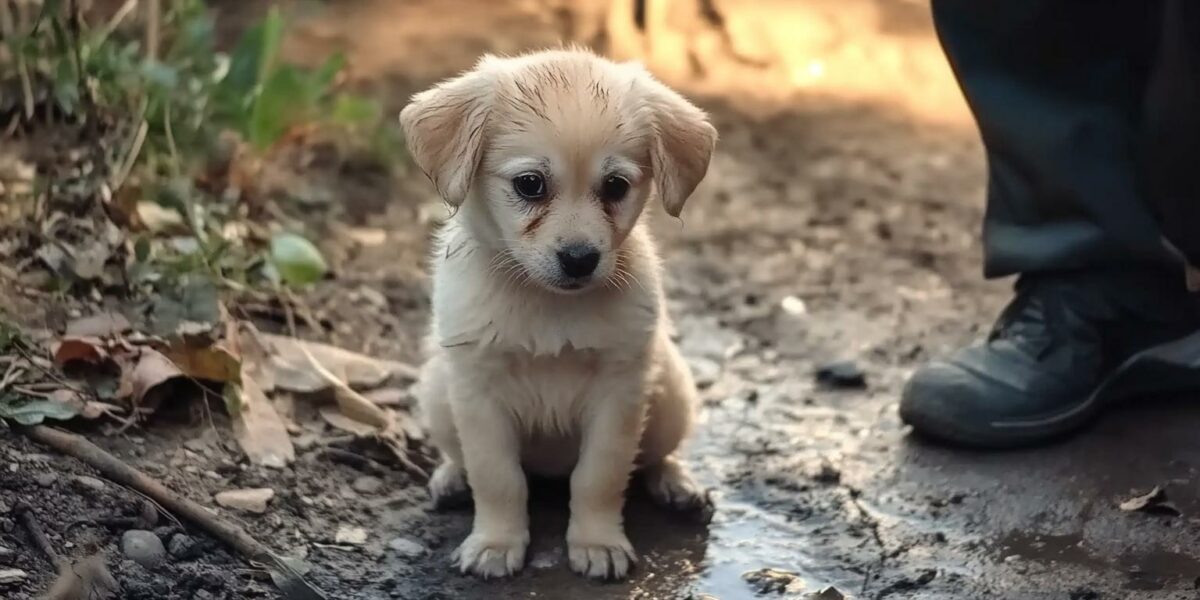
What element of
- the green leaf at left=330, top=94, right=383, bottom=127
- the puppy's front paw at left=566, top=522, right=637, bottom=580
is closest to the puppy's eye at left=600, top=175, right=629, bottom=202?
the puppy's front paw at left=566, top=522, right=637, bottom=580

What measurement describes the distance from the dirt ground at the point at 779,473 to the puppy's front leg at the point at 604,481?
5 cm

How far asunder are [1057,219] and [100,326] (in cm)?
188

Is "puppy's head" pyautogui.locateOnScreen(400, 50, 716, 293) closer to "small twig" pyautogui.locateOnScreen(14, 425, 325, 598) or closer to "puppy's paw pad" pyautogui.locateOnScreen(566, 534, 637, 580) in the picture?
"puppy's paw pad" pyautogui.locateOnScreen(566, 534, 637, 580)

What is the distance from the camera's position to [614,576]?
226cm

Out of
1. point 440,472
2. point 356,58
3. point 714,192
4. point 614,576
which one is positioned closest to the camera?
point 614,576

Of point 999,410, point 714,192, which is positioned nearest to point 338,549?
point 999,410

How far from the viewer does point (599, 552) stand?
2.27 meters

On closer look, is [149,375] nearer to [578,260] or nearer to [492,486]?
[492,486]

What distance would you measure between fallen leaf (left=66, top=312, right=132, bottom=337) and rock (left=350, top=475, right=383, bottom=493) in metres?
0.53

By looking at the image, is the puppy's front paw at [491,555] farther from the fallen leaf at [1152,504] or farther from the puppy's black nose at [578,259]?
the fallen leaf at [1152,504]

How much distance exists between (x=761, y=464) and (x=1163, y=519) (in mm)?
749

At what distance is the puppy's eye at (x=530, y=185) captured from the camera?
2.08 metres

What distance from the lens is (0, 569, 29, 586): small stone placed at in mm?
1891

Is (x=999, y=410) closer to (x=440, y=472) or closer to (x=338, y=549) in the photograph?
(x=440, y=472)
